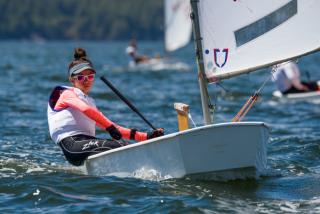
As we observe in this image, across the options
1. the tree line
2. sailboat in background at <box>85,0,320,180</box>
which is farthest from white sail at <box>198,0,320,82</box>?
the tree line

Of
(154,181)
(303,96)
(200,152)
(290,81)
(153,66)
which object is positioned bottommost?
(154,181)

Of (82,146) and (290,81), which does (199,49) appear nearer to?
(82,146)

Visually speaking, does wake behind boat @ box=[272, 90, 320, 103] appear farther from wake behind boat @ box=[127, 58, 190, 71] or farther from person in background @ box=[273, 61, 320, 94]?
wake behind boat @ box=[127, 58, 190, 71]

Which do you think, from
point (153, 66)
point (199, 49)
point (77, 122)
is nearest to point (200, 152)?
point (199, 49)

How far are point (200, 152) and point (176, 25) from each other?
25982mm

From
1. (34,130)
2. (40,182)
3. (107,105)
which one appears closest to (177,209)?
(40,182)

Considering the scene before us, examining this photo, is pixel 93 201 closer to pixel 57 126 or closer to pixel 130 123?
pixel 57 126

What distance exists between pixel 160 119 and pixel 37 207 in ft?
28.0

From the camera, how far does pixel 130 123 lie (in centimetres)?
1602

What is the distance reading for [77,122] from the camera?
971 cm

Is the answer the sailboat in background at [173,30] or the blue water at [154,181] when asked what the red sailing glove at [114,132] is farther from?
the sailboat in background at [173,30]

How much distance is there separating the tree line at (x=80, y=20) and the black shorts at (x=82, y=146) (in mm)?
137389

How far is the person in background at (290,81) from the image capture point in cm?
1991

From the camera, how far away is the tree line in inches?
5931
